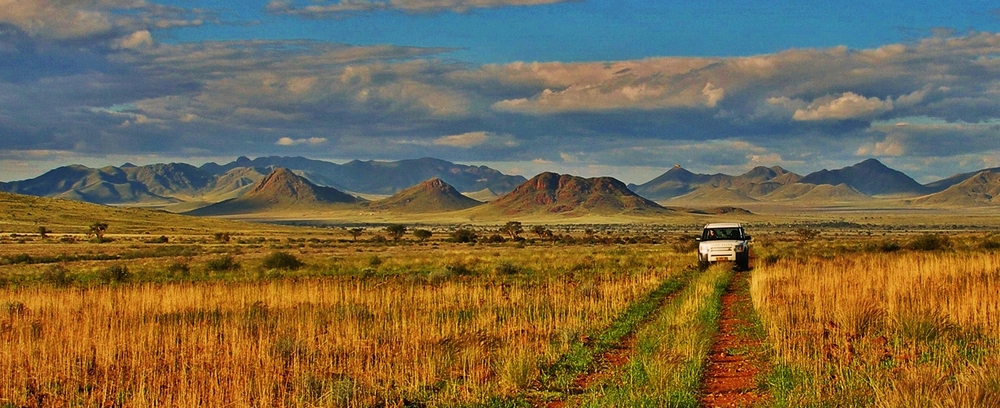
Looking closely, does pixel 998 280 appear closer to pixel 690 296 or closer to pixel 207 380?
pixel 690 296

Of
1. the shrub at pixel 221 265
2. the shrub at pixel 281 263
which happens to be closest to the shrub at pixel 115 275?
the shrub at pixel 221 265

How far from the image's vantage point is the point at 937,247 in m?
51.0

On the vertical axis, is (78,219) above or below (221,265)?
above

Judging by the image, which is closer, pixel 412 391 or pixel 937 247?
pixel 412 391

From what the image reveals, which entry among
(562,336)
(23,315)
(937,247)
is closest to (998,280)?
(562,336)

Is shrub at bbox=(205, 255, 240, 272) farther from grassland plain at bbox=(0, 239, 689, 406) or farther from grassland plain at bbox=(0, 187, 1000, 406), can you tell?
grassland plain at bbox=(0, 187, 1000, 406)

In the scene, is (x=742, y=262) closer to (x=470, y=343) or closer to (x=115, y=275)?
(x=470, y=343)

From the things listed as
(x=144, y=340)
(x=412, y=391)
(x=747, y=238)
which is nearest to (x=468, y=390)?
(x=412, y=391)

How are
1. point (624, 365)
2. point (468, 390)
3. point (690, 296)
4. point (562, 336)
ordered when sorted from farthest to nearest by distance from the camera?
point (690, 296), point (562, 336), point (624, 365), point (468, 390)

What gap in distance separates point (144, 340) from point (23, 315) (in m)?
6.53

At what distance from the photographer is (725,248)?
3331cm

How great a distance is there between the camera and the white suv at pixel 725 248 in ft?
109

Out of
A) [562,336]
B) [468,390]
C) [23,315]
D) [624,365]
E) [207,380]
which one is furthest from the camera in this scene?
[23,315]

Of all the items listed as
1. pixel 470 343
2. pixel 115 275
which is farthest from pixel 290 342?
pixel 115 275
